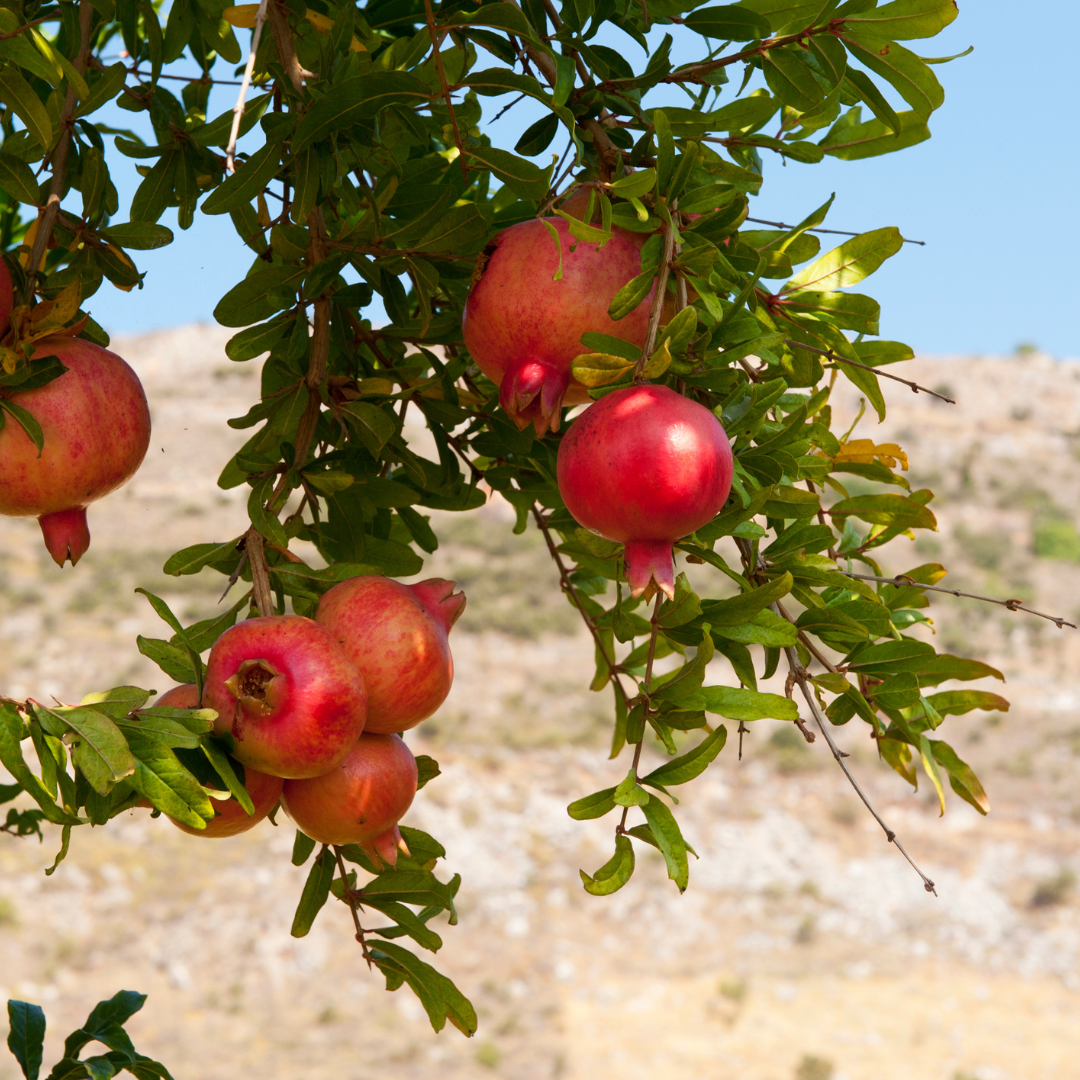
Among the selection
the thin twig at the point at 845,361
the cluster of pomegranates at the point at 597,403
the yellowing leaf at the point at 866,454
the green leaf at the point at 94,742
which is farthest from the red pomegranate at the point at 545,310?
the yellowing leaf at the point at 866,454

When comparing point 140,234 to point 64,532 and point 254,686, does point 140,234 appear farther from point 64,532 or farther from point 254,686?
point 254,686

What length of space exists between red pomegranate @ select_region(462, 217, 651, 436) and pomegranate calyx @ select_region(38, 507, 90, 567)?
396mm

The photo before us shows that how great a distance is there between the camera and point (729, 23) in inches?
36.5

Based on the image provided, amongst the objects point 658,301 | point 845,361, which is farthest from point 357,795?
point 845,361

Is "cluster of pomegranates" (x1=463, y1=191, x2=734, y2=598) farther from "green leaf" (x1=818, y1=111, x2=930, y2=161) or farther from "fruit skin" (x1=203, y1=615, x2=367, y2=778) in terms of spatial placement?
"green leaf" (x1=818, y1=111, x2=930, y2=161)

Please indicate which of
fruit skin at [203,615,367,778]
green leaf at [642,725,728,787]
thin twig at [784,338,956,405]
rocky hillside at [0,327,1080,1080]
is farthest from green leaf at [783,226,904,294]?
rocky hillside at [0,327,1080,1080]

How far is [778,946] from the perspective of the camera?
10.8 metres

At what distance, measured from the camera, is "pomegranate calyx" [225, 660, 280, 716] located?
2.46ft

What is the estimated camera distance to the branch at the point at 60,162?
914mm

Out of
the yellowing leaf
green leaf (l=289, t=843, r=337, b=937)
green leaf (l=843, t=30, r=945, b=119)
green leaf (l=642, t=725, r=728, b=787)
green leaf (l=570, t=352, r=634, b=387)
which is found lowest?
green leaf (l=289, t=843, r=337, b=937)

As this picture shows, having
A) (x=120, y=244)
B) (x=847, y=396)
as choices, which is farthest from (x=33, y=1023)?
(x=847, y=396)

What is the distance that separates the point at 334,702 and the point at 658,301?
346 millimetres

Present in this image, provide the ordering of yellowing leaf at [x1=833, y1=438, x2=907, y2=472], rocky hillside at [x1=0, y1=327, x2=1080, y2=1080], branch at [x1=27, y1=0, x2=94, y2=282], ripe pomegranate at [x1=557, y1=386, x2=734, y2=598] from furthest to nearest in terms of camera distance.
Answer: rocky hillside at [x1=0, y1=327, x2=1080, y2=1080] < yellowing leaf at [x1=833, y1=438, x2=907, y2=472] < branch at [x1=27, y1=0, x2=94, y2=282] < ripe pomegranate at [x1=557, y1=386, x2=734, y2=598]

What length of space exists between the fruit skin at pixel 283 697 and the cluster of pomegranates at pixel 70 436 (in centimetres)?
23
